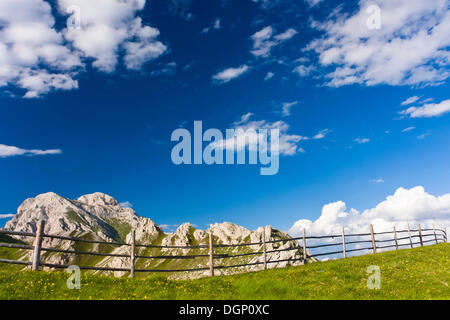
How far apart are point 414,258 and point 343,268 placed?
6.85 metres

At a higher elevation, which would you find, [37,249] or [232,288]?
[37,249]

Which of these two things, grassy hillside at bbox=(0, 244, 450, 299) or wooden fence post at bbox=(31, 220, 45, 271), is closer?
grassy hillside at bbox=(0, 244, 450, 299)

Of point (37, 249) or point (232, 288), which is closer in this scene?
point (232, 288)

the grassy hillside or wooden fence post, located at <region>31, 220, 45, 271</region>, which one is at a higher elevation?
wooden fence post, located at <region>31, 220, 45, 271</region>

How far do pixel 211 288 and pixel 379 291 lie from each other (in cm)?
639

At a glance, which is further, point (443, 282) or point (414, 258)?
point (414, 258)

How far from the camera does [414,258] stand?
21.5m

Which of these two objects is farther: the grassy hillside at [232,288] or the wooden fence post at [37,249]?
the wooden fence post at [37,249]

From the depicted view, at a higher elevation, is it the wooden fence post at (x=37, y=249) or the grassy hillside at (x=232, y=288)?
the wooden fence post at (x=37, y=249)
